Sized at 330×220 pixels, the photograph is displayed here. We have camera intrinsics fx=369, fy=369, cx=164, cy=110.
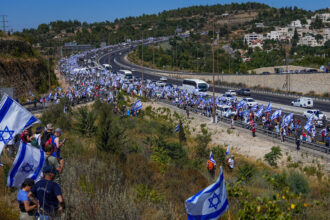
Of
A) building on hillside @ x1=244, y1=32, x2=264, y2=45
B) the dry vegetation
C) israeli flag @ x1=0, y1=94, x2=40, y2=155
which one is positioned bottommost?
the dry vegetation

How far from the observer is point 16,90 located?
43469 mm

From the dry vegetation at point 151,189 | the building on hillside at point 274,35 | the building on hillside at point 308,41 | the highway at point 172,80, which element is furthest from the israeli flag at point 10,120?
the building on hillside at point 274,35

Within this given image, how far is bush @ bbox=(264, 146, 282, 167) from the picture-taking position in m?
20.4

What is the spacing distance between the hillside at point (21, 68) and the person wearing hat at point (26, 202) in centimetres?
3876

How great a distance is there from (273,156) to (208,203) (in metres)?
16.7

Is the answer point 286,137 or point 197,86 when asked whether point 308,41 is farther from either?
point 286,137

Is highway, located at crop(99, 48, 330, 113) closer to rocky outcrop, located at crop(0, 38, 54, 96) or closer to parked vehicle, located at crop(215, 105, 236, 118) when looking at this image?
parked vehicle, located at crop(215, 105, 236, 118)

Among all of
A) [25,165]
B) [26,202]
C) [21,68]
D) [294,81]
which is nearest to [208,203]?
[26,202]

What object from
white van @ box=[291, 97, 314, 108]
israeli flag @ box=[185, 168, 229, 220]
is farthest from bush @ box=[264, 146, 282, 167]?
white van @ box=[291, 97, 314, 108]

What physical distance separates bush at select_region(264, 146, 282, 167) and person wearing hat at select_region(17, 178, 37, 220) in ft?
55.4

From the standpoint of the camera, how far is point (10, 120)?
712 cm

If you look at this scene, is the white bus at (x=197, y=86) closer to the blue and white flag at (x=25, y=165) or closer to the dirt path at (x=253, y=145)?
the dirt path at (x=253, y=145)

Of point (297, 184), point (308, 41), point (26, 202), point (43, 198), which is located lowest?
point (297, 184)

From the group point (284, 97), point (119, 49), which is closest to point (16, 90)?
point (284, 97)
